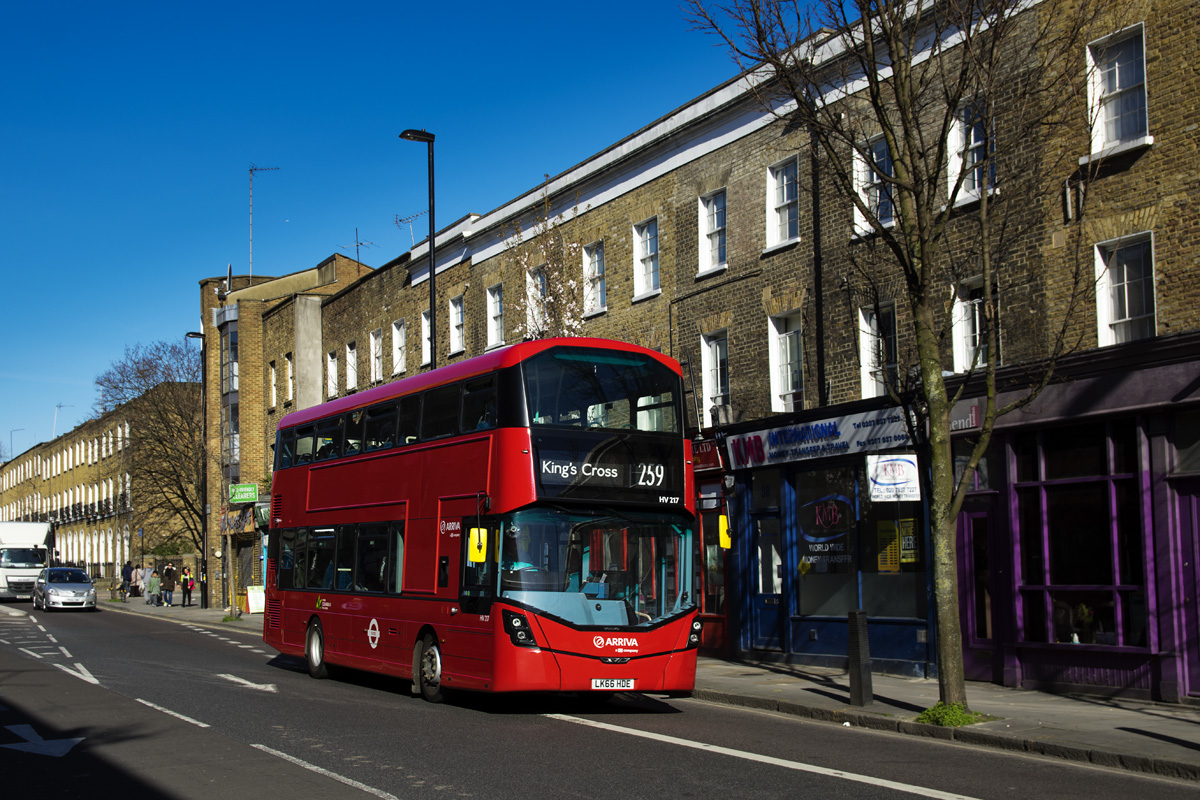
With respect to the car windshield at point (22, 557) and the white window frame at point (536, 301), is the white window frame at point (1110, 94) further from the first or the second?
the car windshield at point (22, 557)

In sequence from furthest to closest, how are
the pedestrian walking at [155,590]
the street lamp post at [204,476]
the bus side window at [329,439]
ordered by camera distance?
the pedestrian walking at [155,590], the street lamp post at [204,476], the bus side window at [329,439]

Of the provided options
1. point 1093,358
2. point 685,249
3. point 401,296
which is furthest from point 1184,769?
point 401,296

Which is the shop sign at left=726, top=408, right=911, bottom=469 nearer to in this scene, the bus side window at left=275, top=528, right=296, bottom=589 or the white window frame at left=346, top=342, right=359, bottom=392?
Result: the bus side window at left=275, top=528, right=296, bottom=589

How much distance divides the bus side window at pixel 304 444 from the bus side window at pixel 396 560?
385cm

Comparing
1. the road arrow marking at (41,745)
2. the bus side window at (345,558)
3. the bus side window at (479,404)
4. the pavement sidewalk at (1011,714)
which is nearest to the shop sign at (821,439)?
the pavement sidewalk at (1011,714)

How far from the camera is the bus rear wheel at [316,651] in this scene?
60.6ft

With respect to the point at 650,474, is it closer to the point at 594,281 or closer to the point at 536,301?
the point at 536,301

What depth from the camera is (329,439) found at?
60.2 ft

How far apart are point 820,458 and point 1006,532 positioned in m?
3.87

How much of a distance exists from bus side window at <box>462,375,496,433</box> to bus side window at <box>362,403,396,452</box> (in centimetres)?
232

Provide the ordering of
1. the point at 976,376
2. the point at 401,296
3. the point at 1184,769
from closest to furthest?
the point at 1184,769, the point at 976,376, the point at 401,296

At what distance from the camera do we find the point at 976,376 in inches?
621

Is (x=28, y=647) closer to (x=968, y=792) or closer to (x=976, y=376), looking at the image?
(x=976, y=376)

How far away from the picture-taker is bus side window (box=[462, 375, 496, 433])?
13586 mm
